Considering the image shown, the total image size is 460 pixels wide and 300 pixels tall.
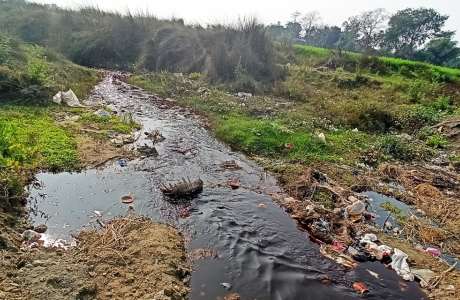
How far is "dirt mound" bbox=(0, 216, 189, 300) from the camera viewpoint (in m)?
2.81

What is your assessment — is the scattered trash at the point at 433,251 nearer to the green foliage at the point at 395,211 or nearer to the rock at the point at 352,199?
the green foliage at the point at 395,211

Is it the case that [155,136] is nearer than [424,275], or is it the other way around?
[424,275]

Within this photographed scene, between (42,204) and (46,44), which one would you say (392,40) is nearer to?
(46,44)

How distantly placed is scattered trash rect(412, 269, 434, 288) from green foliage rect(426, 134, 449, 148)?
603 centimetres

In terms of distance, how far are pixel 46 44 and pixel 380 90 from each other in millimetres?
18064

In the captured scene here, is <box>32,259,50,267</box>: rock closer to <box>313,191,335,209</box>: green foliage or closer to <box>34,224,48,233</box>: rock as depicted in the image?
<box>34,224,48,233</box>: rock

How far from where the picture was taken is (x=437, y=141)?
8547mm

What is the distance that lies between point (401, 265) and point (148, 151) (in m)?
5.19

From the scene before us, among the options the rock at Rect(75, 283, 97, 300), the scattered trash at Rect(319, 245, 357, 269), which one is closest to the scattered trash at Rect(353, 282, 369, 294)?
the scattered trash at Rect(319, 245, 357, 269)

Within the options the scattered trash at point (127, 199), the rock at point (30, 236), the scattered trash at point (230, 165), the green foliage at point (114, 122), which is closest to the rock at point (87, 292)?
the rock at point (30, 236)

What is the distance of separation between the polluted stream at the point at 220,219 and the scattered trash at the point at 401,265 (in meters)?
0.11

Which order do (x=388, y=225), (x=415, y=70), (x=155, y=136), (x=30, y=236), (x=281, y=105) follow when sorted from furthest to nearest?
(x=415, y=70), (x=281, y=105), (x=155, y=136), (x=388, y=225), (x=30, y=236)

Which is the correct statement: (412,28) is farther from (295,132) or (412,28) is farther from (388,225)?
(388,225)

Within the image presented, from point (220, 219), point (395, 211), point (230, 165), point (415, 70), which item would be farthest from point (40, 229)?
point (415, 70)
